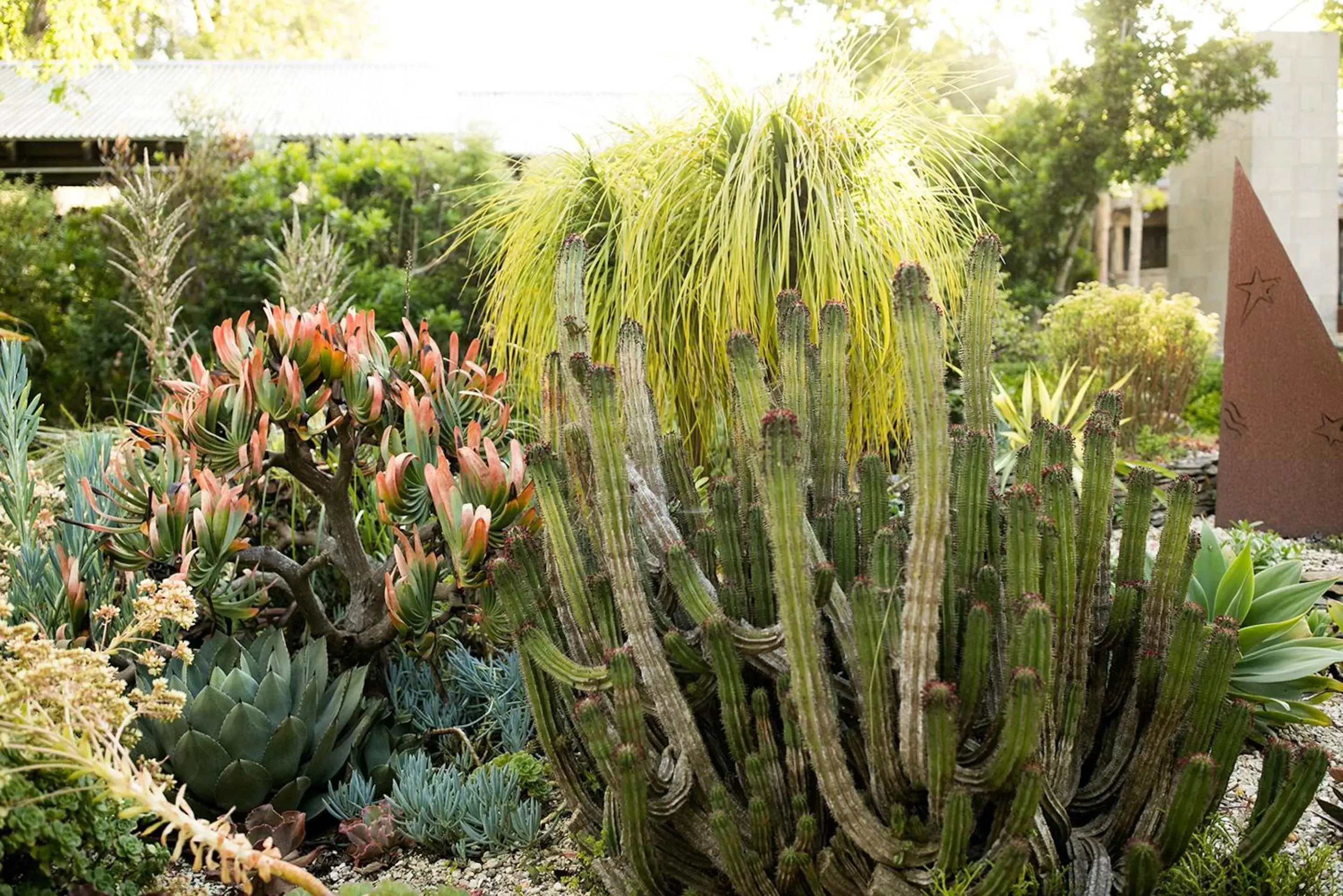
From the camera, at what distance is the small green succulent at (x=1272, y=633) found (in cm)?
272

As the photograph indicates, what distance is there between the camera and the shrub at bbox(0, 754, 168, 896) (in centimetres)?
174

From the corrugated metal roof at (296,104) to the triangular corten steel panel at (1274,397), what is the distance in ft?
25.5

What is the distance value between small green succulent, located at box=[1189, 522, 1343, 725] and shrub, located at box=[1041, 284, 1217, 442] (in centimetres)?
583

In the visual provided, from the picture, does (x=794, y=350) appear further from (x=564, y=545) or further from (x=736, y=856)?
(x=736, y=856)

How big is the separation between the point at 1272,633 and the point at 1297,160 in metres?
15.9

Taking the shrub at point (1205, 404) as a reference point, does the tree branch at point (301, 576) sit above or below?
above

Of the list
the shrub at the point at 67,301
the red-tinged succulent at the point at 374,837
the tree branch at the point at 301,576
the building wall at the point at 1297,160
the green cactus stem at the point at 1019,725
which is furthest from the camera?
the building wall at the point at 1297,160

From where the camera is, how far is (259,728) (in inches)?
103

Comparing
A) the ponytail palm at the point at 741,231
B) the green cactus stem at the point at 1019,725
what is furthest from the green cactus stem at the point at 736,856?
the ponytail palm at the point at 741,231

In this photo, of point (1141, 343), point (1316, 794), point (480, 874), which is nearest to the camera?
point (480, 874)

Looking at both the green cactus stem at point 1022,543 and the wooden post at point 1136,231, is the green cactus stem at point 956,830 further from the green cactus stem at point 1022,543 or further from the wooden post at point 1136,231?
the wooden post at point 1136,231

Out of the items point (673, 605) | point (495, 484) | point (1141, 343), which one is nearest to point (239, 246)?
point (495, 484)

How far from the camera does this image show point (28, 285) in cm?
998

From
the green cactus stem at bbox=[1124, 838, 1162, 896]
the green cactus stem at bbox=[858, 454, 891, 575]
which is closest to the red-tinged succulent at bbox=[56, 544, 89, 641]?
the green cactus stem at bbox=[858, 454, 891, 575]
